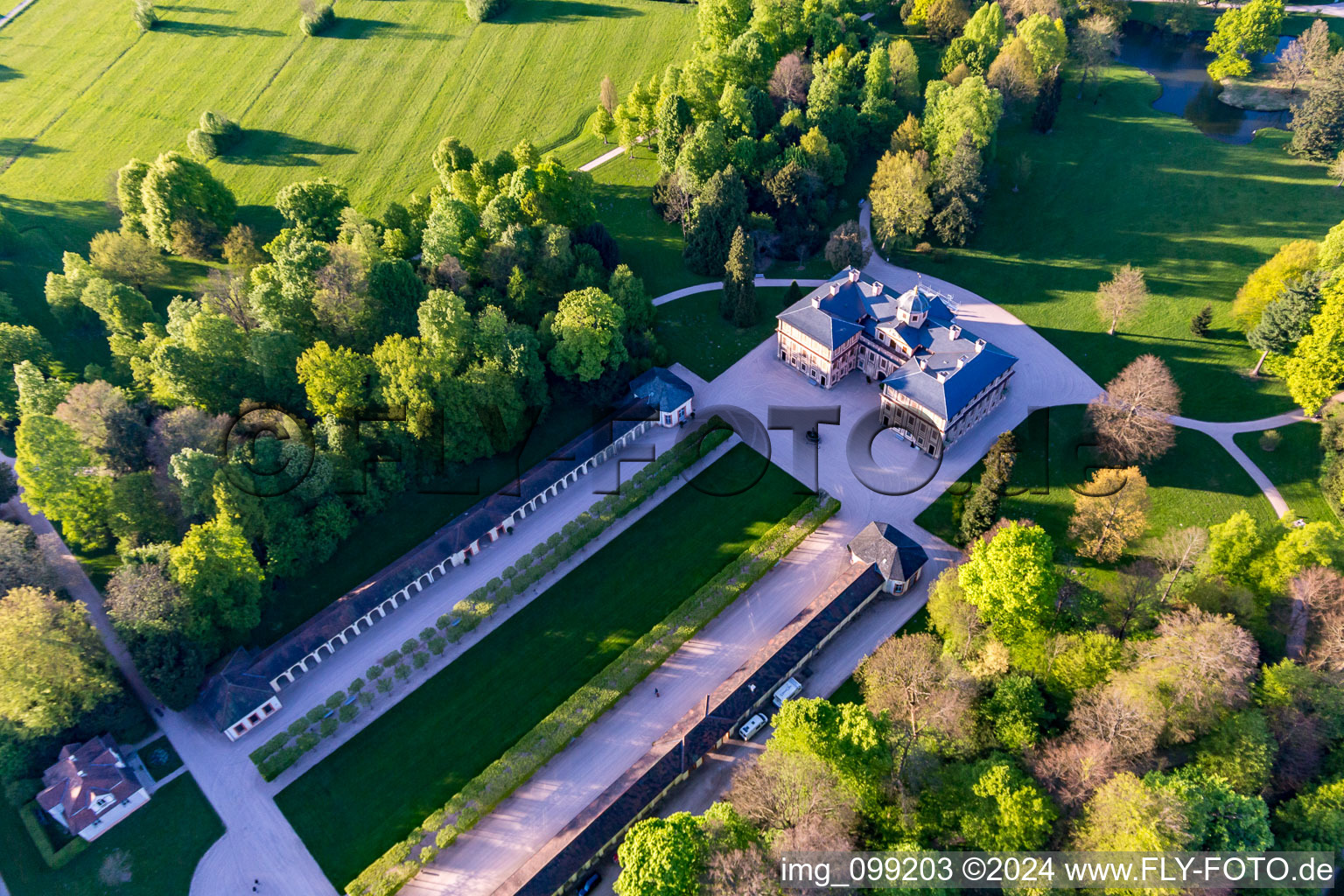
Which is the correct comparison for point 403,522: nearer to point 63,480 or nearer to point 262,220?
point 63,480

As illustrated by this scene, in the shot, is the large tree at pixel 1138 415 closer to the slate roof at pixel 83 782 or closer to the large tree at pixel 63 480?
the slate roof at pixel 83 782

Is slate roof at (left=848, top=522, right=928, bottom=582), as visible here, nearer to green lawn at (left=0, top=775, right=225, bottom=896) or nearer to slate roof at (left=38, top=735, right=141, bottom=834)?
green lawn at (left=0, top=775, right=225, bottom=896)

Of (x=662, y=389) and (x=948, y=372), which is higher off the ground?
(x=948, y=372)

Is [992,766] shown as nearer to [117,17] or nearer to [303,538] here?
[303,538]

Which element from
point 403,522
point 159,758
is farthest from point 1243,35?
point 159,758

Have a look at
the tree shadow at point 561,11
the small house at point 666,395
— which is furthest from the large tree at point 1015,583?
the tree shadow at point 561,11

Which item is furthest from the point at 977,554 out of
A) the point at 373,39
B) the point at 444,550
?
the point at 373,39
